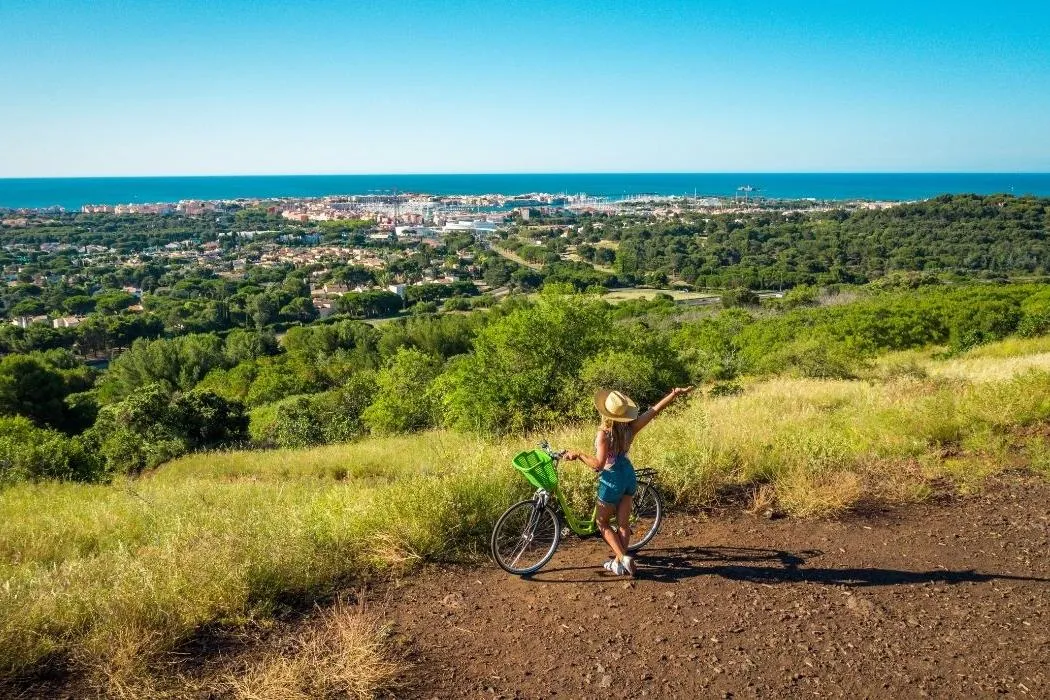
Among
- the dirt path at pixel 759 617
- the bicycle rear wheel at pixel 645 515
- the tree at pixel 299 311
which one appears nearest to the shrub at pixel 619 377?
the bicycle rear wheel at pixel 645 515

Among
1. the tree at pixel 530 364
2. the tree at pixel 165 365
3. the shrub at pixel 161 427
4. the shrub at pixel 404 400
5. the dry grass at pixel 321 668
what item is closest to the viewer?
the dry grass at pixel 321 668

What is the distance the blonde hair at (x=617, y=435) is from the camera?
15.4ft

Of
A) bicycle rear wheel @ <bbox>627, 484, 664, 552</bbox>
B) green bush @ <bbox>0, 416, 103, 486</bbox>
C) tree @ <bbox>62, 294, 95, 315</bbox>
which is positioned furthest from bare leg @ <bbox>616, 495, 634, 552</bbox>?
tree @ <bbox>62, 294, 95, 315</bbox>

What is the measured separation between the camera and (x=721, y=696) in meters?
3.62

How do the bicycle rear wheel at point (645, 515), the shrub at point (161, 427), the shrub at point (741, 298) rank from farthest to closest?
1. the shrub at point (741, 298)
2. the shrub at point (161, 427)
3. the bicycle rear wheel at point (645, 515)

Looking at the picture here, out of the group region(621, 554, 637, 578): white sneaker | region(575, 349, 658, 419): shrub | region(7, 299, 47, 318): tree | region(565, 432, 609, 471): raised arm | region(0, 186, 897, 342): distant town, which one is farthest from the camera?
region(0, 186, 897, 342): distant town

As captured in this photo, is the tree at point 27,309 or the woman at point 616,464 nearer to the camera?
the woman at point 616,464

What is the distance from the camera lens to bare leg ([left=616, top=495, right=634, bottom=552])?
15.9 feet

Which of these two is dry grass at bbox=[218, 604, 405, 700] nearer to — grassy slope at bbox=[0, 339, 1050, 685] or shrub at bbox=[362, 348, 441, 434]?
grassy slope at bbox=[0, 339, 1050, 685]

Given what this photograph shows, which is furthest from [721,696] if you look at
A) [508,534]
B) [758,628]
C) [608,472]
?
[508,534]

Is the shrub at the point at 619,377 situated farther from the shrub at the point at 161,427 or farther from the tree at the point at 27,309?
the tree at the point at 27,309

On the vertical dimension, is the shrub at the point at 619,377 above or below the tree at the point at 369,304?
above

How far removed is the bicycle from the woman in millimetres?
179

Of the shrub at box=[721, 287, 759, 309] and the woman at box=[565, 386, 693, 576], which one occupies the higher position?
the woman at box=[565, 386, 693, 576]
